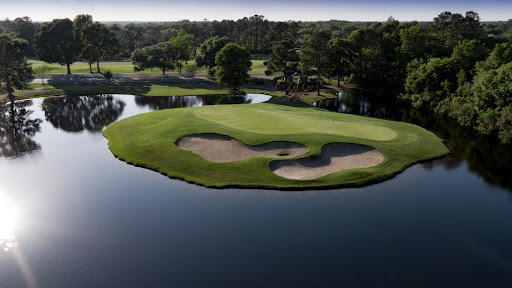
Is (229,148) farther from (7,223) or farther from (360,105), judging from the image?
(360,105)

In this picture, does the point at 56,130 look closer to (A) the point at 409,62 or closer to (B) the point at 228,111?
(B) the point at 228,111

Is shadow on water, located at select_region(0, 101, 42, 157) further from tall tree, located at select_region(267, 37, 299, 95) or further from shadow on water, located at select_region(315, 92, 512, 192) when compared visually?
tall tree, located at select_region(267, 37, 299, 95)

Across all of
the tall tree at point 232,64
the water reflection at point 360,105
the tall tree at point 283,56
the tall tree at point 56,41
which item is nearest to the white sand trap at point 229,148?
the water reflection at point 360,105

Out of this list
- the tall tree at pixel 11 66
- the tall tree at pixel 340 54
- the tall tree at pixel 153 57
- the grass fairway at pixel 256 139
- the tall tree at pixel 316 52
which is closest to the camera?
the grass fairway at pixel 256 139

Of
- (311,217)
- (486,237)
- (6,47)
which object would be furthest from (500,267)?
(6,47)

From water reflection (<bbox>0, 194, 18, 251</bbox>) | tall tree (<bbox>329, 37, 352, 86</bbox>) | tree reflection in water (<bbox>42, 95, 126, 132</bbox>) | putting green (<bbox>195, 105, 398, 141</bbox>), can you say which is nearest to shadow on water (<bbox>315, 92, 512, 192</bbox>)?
putting green (<bbox>195, 105, 398, 141</bbox>)

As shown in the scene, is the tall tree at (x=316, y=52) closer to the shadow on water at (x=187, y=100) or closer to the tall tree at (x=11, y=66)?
the shadow on water at (x=187, y=100)

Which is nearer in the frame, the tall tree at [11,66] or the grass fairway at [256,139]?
the grass fairway at [256,139]
